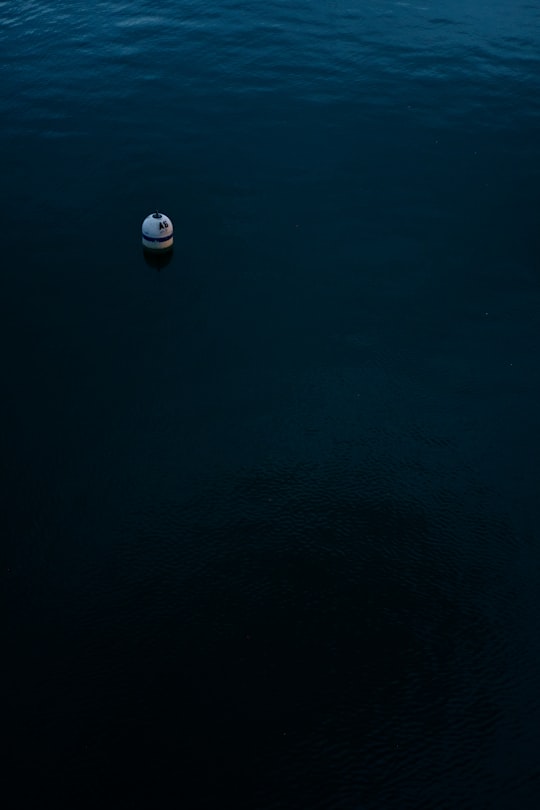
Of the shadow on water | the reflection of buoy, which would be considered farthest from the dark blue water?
the reflection of buoy

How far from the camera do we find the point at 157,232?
189ft

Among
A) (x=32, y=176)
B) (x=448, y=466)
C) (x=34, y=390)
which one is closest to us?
(x=448, y=466)

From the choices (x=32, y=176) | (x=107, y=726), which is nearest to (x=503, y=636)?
(x=107, y=726)

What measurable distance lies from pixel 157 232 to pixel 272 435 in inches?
811

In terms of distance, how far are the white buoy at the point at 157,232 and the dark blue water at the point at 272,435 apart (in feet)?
5.61

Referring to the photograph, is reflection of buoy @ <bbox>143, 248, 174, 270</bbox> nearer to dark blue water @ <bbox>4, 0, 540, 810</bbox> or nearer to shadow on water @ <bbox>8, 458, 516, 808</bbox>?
dark blue water @ <bbox>4, 0, 540, 810</bbox>

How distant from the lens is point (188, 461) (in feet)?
148

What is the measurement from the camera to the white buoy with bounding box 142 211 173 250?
188ft

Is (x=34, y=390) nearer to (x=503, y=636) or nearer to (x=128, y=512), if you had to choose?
(x=128, y=512)

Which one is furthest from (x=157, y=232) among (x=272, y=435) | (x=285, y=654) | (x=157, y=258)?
(x=285, y=654)

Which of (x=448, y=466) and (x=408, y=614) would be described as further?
(x=448, y=466)

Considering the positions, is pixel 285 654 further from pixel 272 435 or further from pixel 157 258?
pixel 157 258

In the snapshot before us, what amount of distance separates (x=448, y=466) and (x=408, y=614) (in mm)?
10286

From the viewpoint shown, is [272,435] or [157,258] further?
[157,258]
